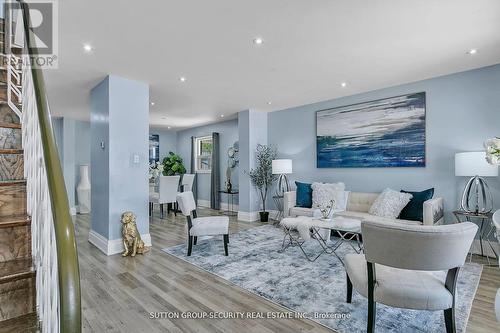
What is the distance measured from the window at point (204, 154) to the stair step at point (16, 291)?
702 centimetres

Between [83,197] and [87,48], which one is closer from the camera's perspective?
[87,48]

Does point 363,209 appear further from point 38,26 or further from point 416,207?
point 38,26

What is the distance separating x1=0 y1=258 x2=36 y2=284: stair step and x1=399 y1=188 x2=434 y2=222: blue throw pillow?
432 cm

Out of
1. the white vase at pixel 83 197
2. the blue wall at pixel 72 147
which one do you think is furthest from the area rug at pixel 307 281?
the blue wall at pixel 72 147

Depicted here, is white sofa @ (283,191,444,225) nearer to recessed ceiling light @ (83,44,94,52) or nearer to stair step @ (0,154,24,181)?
stair step @ (0,154,24,181)

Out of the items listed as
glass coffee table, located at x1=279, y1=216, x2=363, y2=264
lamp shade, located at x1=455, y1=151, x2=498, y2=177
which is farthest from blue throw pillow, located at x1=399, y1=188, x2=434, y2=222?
glass coffee table, located at x1=279, y1=216, x2=363, y2=264

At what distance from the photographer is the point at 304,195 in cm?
519

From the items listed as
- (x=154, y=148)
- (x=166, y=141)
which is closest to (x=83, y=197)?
(x=154, y=148)

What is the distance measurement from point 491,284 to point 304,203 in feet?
9.30

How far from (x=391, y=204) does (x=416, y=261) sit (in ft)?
8.84

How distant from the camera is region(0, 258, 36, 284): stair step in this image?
119 centimetres

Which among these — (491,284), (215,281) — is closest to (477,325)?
(491,284)

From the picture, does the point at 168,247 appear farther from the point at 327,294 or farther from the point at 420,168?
the point at 420,168

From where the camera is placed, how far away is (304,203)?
513 centimetres
